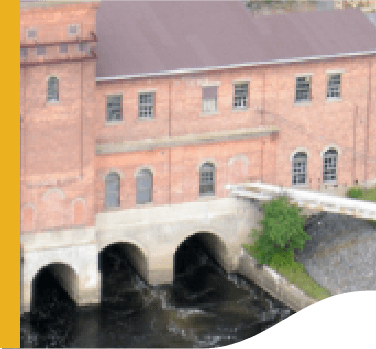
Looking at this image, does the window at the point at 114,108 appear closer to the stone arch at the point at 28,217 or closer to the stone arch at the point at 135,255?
the stone arch at the point at 28,217

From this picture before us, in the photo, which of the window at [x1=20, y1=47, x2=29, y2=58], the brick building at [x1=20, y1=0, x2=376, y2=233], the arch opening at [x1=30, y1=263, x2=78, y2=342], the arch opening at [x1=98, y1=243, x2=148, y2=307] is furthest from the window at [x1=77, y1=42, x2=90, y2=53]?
the arch opening at [x1=98, y1=243, x2=148, y2=307]

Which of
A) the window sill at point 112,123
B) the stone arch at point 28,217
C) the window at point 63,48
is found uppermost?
the window at point 63,48

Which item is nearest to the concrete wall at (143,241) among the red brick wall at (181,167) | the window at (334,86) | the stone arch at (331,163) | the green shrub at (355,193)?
the red brick wall at (181,167)

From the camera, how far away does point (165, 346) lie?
70.4 m

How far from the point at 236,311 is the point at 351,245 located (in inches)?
304

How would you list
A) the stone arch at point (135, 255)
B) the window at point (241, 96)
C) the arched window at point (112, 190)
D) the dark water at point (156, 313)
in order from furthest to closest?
the window at point (241, 96) → the stone arch at point (135, 255) → the arched window at point (112, 190) → the dark water at point (156, 313)

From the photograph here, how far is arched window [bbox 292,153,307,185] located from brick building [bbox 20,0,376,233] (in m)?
0.09

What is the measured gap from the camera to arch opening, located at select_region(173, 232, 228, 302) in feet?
251

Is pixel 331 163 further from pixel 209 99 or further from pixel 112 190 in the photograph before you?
pixel 112 190

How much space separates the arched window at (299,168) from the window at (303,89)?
3.28m

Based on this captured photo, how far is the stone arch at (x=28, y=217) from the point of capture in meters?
71.6

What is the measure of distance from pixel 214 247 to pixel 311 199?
7551mm

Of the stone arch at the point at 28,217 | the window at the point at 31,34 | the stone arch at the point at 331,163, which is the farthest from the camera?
the stone arch at the point at 331,163

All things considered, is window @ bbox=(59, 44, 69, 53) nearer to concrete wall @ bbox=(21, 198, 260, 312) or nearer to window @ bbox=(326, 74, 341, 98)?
concrete wall @ bbox=(21, 198, 260, 312)
